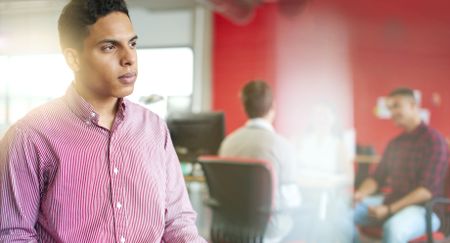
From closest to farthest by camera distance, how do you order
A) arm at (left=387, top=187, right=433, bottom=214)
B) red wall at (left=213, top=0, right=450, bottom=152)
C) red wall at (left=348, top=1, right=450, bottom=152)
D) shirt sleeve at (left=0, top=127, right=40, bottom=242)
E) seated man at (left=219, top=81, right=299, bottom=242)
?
1. shirt sleeve at (left=0, top=127, right=40, bottom=242)
2. arm at (left=387, top=187, right=433, bottom=214)
3. seated man at (left=219, top=81, right=299, bottom=242)
4. red wall at (left=348, top=1, right=450, bottom=152)
5. red wall at (left=213, top=0, right=450, bottom=152)

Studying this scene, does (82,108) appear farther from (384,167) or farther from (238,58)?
(238,58)

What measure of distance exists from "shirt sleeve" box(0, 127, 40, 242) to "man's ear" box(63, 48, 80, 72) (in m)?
0.18

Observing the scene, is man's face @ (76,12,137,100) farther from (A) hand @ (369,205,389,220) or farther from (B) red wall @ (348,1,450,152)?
(B) red wall @ (348,1,450,152)

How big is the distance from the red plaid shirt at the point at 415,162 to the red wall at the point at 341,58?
126cm

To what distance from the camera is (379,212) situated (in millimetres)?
3100

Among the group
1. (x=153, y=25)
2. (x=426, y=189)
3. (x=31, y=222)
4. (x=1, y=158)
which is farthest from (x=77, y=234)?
(x=426, y=189)

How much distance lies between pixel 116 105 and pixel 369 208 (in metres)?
2.32

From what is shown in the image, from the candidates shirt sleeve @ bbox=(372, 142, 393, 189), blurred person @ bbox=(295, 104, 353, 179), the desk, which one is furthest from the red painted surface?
shirt sleeve @ bbox=(372, 142, 393, 189)

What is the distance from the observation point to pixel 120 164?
1.20 m

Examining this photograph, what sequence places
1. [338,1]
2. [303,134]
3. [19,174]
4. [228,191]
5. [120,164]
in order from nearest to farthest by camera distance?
[19,174], [120,164], [228,191], [338,1], [303,134]

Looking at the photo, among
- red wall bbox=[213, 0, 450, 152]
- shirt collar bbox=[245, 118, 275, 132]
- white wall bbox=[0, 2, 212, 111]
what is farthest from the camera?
red wall bbox=[213, 0, 450, 152]

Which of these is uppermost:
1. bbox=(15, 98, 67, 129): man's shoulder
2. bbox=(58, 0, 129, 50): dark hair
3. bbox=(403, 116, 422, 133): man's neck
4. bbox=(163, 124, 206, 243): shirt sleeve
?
bbox=(58, 0, 129, 50): dark hair

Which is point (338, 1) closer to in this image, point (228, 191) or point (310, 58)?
point (310, 58)

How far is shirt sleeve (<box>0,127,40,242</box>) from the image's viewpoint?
1076 millimetres
